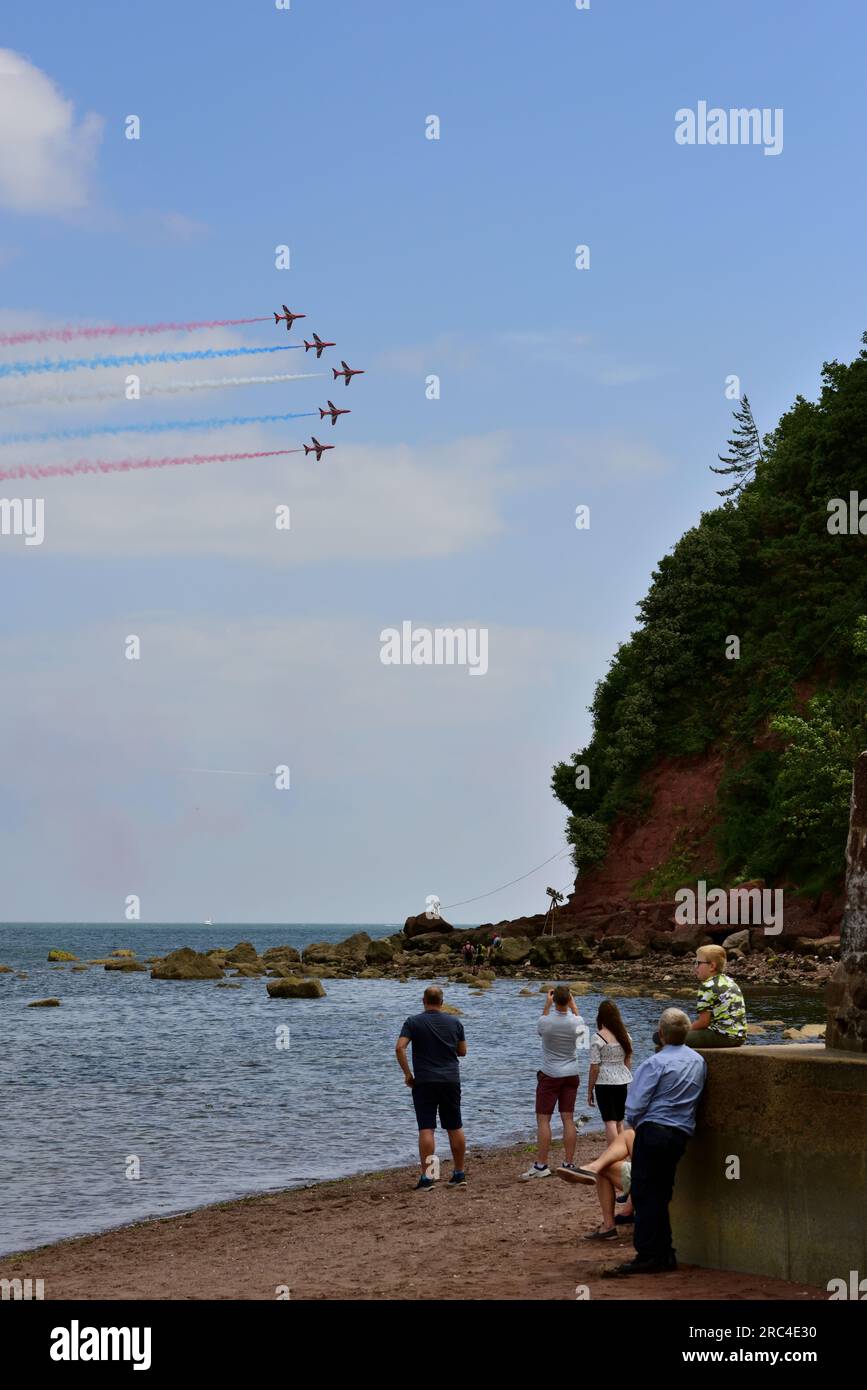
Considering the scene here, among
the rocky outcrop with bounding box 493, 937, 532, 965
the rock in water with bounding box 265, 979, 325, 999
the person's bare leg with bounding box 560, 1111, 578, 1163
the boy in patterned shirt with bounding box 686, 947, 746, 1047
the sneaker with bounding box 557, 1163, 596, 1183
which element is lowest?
the rock in water with bounding box 265, 979, 325, 999

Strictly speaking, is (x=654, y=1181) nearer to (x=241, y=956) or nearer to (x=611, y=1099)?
(x=611, y=1099)

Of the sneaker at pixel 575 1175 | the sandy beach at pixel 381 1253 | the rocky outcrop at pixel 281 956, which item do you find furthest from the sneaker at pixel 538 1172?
the rocky outcrop at pixel 281 956

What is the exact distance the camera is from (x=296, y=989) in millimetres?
65875

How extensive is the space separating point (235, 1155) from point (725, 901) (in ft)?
166

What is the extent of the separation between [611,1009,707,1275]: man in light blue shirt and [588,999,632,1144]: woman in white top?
3.31 m

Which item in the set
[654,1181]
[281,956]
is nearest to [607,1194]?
[654,1181]

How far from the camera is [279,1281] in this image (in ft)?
42.9

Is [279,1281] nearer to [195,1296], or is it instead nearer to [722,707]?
[195,1296]

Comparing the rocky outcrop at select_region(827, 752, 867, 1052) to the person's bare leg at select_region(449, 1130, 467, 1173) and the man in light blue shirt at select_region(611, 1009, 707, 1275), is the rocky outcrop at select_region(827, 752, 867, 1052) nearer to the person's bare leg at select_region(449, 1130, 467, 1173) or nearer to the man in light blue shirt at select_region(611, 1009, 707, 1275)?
→ the man in light blue shirt at select_region(611, 1009, 707, 1275)

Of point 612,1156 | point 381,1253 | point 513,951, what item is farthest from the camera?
point 513,951

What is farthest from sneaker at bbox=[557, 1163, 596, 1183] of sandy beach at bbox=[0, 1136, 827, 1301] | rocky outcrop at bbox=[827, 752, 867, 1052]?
rocky outcrop at bbox=[827, 752, 867, 1052]

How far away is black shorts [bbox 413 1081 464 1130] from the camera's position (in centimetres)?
1669

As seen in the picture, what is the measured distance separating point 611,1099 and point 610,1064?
363 millimetres
